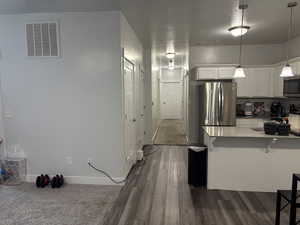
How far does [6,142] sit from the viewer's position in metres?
3.53

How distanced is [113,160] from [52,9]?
2549mm

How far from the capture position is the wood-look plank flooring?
8.00 feet

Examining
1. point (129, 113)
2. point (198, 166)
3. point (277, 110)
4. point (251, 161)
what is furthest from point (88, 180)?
point (277, 110)

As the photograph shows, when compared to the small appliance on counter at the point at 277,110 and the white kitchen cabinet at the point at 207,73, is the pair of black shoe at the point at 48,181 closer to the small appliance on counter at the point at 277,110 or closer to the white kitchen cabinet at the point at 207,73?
the white kitchen cabinet at the point at 207,73

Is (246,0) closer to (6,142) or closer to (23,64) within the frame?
(23,64)

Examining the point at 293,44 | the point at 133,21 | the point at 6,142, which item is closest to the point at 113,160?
the point at 6,142

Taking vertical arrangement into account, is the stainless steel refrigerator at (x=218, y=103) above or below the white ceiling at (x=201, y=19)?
below

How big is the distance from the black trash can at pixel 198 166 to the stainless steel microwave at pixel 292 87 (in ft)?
6.96

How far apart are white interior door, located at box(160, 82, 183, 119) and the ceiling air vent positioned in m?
8.18

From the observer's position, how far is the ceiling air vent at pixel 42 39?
3262mm

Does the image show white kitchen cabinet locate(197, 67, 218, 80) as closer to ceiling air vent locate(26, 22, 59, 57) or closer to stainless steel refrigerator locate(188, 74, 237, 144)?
stainless steel refrigerator locate(188, 74, 237, 144)

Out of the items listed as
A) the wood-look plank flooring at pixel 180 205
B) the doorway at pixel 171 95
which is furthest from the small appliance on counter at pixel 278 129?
the doorway at pixel 171 95

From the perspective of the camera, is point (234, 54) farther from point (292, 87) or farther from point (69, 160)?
point (69, 160)

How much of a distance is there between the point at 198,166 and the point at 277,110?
2995mm
